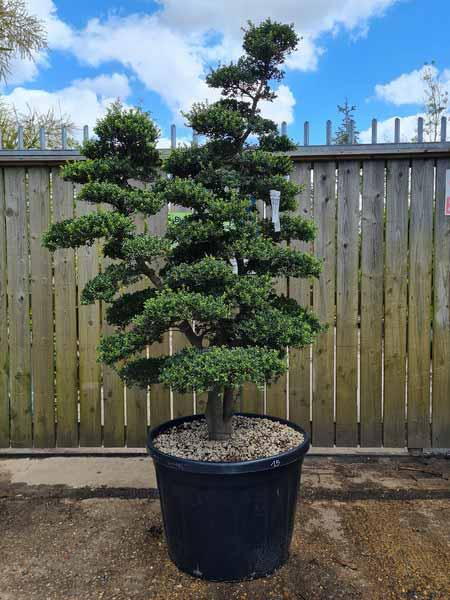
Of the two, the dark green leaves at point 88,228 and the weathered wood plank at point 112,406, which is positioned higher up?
the dark green leaves at point 88,228

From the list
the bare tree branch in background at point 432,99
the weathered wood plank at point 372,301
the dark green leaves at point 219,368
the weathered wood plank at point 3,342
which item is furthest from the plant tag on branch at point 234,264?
the bare tree branch in background at point 432,99

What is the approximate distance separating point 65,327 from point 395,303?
78.9 inches

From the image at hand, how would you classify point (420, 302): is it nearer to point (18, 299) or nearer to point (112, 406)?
point (112, 406)

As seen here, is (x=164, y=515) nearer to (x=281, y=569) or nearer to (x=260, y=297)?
(x=281, y=569)

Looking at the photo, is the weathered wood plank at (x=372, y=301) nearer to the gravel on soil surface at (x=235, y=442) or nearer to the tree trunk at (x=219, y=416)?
the gravel on soil surface at (x=235, y=442)

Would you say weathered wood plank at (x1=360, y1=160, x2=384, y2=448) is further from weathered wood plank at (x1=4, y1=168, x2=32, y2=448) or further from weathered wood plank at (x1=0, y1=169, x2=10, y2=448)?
weathered wood plank at (x1=0, y1=169, x2=10, y2=448)

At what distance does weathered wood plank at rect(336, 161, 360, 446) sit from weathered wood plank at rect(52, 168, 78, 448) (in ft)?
5.26

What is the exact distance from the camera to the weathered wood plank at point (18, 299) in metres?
2.90

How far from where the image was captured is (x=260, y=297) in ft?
5.96

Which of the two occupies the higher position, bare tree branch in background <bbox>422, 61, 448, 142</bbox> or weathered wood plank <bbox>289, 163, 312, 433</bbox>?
bare tree branch in background <bbox>422, 61, 448, 142</bbox>

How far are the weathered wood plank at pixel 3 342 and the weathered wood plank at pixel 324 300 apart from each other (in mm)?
1881

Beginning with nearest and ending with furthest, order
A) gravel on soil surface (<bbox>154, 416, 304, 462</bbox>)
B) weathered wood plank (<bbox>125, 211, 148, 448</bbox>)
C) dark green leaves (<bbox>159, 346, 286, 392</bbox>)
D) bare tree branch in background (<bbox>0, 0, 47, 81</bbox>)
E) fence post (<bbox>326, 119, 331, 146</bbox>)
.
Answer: dark green leaves (<bbox>159, 346, 286, 392</bbox>) < gravel on soil surface (<bbox>154, 416, 304, 462</bbox>) < fence post (<bbox>326, 119, 331, 146</bbox>) < weathered wood plank (<bbox>125, 211, 148, 448</bbox>) < bare tree branch in background (<bbox>0, 0, 47, 81</bbox>)

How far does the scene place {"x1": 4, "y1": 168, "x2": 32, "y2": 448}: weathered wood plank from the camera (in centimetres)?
290

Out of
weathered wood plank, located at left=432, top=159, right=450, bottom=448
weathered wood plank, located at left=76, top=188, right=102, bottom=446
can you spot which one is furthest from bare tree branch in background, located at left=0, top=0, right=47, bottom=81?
weathered wood plank, located at left=432, top=159, right=450, bottom=448
